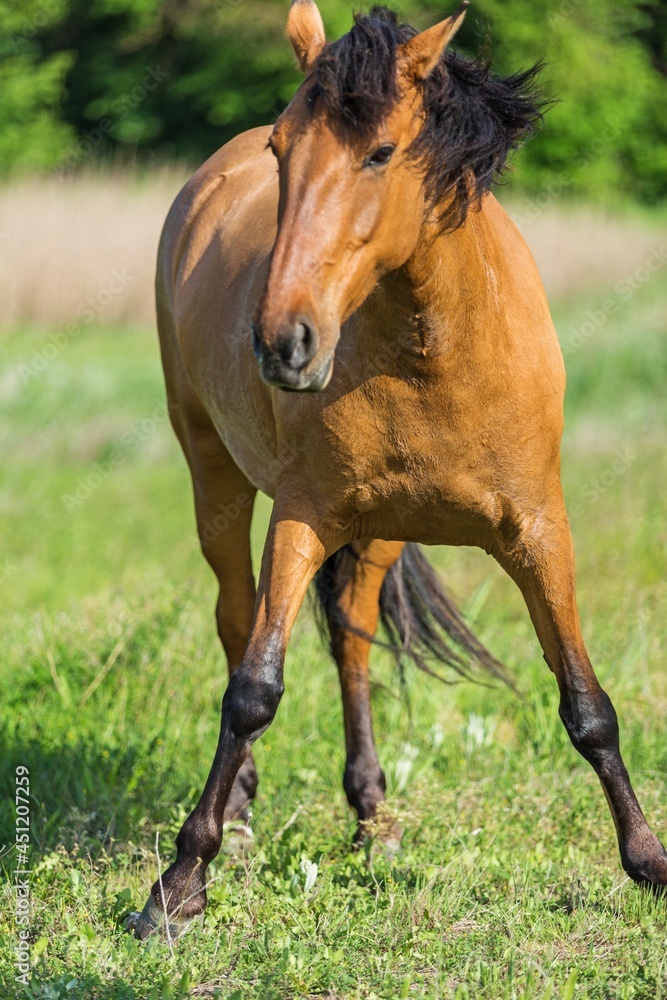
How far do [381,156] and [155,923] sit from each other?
217 centimetres

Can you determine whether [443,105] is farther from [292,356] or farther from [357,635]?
[357,635]

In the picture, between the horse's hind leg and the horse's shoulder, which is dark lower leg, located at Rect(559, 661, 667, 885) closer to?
the horse's hind leg

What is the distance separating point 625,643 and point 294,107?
146 inches

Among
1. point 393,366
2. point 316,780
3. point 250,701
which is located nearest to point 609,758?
point 250,701

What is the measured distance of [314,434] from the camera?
325 cm

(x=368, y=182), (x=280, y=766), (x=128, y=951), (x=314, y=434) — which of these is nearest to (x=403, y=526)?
(x=314, y=434)

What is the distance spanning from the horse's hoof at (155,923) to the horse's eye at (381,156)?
2075mm

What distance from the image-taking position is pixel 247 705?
332cm

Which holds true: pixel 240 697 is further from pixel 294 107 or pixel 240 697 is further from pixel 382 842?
pixel 294 107

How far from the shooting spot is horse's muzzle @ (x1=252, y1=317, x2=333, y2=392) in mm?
2459

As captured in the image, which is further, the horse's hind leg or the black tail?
the black tail

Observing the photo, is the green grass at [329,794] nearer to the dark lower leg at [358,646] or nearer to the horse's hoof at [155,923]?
the horse's hoof at [155,923]

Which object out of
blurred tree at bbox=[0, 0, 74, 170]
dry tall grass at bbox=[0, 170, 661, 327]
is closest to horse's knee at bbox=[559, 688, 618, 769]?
dry tall grass at bbox=[0, 170, 661, 327]

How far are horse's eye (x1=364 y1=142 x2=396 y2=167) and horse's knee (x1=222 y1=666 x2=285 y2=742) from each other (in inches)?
55.7
